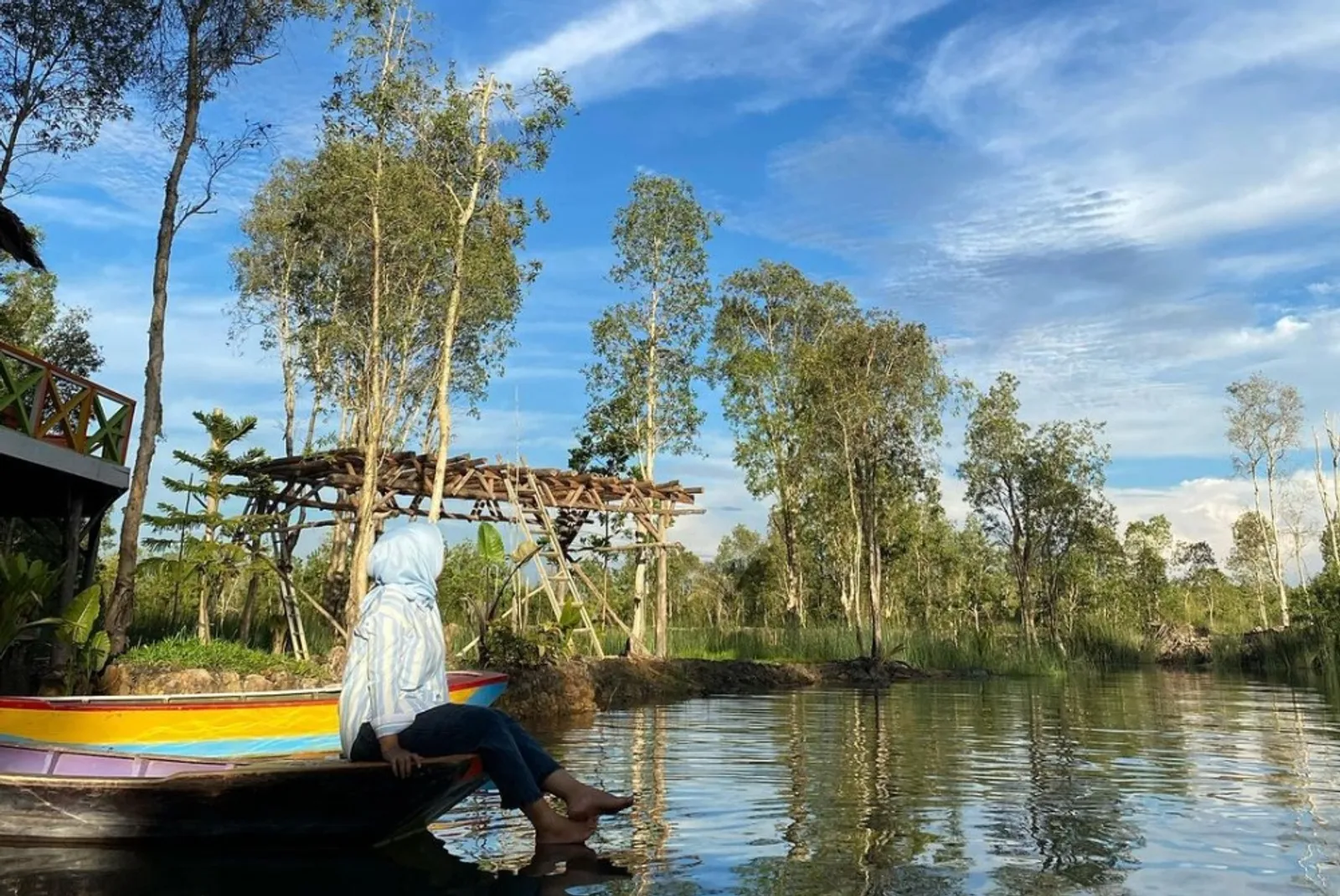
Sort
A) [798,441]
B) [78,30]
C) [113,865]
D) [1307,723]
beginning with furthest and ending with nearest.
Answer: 1. [798,441]
2. [78,30]
3. [1307,723]
4. [113,865]

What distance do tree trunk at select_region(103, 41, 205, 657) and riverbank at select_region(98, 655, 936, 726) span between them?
0.77 m

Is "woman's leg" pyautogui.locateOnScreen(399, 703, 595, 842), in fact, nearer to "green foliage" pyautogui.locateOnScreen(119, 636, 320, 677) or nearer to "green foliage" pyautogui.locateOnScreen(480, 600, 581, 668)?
"green foliage" pyautogui.locateOnScreen(119, 636, 320, 677)

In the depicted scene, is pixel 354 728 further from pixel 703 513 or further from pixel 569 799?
pixel 703 513

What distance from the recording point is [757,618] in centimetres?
4272

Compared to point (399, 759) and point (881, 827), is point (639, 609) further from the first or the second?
point (399, 759)

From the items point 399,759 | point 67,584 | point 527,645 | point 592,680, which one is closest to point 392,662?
point 399,759

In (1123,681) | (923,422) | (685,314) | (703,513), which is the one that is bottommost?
(1123,681)

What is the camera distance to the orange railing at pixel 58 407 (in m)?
9.70

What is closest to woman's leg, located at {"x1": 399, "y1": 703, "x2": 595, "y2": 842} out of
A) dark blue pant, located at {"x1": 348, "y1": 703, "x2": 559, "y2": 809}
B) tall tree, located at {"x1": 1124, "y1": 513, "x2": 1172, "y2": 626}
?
dark blue pant, located at {"x1": 348, "y1": 703, "x2": 559, "y2": 809}

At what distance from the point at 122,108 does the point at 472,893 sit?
15.6 m

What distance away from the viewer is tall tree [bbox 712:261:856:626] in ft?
100

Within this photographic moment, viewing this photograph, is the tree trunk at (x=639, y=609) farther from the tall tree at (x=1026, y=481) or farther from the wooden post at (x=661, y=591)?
the tall tree at (x=1026, y=481)

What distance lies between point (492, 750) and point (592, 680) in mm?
10333

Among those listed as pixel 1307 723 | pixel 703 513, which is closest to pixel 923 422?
pixel 703 513
